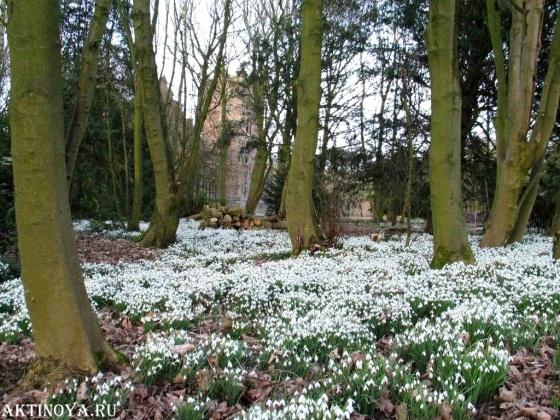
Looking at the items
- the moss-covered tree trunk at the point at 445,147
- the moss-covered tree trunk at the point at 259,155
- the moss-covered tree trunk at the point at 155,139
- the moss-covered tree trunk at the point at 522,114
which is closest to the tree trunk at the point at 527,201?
the moss-covered tree trunk at the point at 522,114

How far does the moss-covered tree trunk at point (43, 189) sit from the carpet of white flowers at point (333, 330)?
1.81 ft

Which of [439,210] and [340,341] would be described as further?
[439,210]

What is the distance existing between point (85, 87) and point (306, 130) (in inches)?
229

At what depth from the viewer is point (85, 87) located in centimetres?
448

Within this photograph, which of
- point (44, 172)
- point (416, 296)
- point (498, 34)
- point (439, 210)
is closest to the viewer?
point (44, 172)

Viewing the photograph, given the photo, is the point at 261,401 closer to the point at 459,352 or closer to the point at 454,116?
the point at 459,352

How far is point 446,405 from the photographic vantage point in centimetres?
261

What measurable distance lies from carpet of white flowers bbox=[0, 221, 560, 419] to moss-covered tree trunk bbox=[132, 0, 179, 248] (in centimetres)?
434

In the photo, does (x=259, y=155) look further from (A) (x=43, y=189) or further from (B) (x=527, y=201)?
(A) (x=43, y=189)

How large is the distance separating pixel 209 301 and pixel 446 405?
11.1 ft

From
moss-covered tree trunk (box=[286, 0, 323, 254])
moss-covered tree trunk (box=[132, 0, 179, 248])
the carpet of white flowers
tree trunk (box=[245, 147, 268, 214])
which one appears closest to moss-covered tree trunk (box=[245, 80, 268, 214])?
tree trunk (box=[245, 147, 268, 214])

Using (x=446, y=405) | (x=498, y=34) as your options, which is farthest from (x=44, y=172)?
(x=498, y=34)

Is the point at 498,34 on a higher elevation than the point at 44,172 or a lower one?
higher

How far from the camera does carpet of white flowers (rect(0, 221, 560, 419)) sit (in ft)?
9.26
